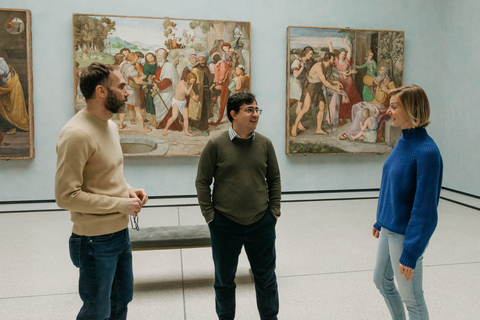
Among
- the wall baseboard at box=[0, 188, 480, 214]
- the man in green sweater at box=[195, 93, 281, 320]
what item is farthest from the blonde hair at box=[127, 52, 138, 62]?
the man in green sweater at box=[195, 93, 281, 320]

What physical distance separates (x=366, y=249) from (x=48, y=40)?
24.7 feet

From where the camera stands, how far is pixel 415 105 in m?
2.43

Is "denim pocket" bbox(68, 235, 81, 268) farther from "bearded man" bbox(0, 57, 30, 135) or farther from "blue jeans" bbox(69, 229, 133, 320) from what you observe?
"bearded man" bbox(0, 57, 30, 135)

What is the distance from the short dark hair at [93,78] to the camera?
2.36 m

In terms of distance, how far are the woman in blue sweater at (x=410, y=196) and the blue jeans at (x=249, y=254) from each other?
86cm

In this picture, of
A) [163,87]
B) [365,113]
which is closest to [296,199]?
[365,113]

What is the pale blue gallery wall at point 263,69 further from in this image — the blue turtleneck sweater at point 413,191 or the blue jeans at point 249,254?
the blue turtleneck sweater at point 413,191

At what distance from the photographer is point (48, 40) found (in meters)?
7.89

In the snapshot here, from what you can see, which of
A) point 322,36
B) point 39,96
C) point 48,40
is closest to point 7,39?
point 48,40

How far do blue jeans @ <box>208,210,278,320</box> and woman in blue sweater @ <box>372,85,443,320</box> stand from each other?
0.86 m

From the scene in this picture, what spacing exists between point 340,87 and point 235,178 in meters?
6.82

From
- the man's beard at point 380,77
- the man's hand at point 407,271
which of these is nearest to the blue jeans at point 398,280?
the man's hand at point 407,271

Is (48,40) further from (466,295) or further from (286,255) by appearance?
(466,295)

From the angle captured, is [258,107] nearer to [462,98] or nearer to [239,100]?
[239,100]
